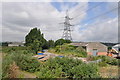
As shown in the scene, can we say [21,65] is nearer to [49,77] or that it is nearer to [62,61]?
[62,61]

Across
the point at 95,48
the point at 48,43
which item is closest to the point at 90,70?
the point at 95,48

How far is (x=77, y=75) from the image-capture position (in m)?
3.47

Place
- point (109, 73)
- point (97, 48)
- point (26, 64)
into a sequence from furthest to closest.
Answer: point (97, 48)
point (26, 64)
point (109, 73)

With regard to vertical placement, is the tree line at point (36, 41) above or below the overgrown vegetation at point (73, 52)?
above

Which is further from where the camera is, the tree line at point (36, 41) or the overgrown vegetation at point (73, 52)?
the tree line at point (36, 41)

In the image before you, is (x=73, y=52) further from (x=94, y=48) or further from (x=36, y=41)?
(x=36, y=41)

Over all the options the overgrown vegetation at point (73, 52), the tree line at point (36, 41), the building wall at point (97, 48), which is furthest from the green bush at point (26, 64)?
the building wall at point (97, 48)

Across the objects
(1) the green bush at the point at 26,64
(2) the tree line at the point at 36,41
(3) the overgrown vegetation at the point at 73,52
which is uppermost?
(2) the tree line at the point at 36,41

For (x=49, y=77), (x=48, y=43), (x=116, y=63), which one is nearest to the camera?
(x=49, y=77)

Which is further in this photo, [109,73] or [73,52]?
[73,52]

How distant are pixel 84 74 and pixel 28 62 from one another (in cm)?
348

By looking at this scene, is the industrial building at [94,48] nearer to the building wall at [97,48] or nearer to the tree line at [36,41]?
the building wall at [97,48]

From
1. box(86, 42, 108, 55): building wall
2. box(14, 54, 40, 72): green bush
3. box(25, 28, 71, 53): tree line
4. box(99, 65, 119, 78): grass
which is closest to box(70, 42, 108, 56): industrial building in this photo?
box(86, 42, 108, 55): building wall

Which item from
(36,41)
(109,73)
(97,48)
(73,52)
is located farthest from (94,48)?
(109,73)
